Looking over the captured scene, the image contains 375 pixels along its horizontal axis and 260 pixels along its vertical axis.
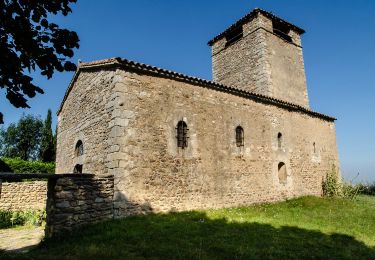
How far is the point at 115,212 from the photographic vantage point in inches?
357

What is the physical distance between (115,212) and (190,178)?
297 centimetres

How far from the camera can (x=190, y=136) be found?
11.2m

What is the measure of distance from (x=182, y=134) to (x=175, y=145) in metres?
0.60

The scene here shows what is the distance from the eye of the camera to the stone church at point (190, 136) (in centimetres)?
981

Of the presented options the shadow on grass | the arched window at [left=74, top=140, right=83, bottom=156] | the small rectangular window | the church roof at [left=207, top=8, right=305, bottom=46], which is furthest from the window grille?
the church roof at [left=207, top=8, right=305, bottom=46]

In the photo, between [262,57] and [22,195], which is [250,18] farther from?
[22,195]

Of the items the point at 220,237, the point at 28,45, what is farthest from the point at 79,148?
the point at 28,45

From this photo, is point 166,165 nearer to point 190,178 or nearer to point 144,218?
point 190,178

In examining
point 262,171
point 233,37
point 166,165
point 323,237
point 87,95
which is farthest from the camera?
point 233,37

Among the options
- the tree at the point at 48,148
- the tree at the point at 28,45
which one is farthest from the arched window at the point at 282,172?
the tree at the point at 48,148

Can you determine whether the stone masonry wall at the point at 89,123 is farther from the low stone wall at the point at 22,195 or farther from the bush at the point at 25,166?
the bush at the point at 25,166

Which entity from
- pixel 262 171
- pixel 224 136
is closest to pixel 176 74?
pixel 224 136

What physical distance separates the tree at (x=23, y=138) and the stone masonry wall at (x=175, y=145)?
32715mm

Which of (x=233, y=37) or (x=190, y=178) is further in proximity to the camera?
(x=233, y=37)
